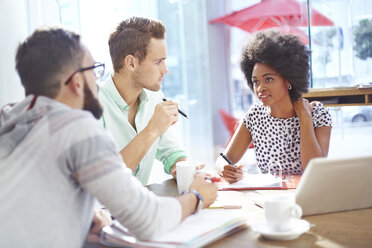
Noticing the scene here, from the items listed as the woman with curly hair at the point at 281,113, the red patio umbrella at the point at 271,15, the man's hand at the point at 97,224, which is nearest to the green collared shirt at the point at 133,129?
the woman with curly hair at the point at 281,113

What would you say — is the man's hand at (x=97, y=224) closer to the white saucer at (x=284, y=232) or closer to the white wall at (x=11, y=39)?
the white saucer at (x=284, y=232)

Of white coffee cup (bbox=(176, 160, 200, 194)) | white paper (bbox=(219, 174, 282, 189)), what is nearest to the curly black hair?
white paper (bbox=(219, 174, 282, 189))

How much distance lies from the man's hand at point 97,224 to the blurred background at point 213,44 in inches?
17.3

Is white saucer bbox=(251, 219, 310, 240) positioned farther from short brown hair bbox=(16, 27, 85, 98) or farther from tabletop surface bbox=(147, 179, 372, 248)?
short brown hair bbox=(16, 27, 85, 98)

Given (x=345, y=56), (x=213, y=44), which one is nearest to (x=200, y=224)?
(x=345, y=56)

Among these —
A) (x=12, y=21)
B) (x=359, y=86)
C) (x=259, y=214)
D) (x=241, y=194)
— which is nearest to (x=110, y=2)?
(x=12, y=21)

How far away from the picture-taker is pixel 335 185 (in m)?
1.00

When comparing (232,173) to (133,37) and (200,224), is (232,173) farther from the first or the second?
(133,37)

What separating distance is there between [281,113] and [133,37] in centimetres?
77

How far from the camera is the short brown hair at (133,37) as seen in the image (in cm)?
180

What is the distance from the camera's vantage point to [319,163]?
946mm

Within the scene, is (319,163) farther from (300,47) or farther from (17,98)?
(17,98)

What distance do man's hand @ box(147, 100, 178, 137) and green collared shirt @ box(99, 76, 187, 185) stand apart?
7.7 inches

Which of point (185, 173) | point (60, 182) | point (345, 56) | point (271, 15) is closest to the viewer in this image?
point (60, 182)
